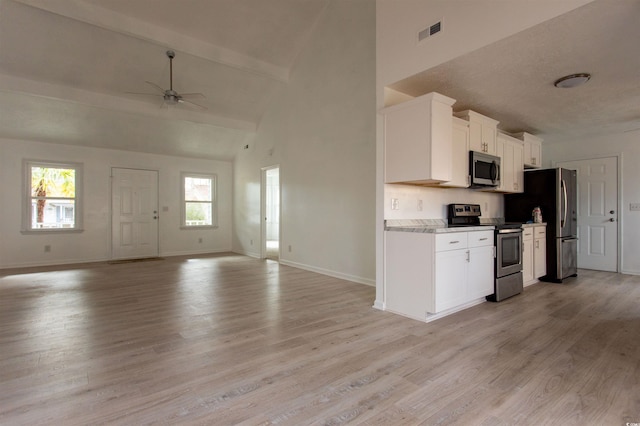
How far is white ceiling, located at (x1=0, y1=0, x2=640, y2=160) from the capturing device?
2791 millimetres

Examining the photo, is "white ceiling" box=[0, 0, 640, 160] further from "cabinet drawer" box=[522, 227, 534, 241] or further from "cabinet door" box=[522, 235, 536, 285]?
"cabinet door" box=[522, 235, 536, 285]

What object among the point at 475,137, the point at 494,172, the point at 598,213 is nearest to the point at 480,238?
the point at 494,172

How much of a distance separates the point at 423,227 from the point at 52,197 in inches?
290

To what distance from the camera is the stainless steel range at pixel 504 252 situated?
3.78m

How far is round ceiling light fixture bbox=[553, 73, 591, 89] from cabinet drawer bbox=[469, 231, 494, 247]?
169 centimetres

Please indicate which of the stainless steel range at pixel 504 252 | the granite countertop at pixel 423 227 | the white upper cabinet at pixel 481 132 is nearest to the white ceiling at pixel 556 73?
the white upper cabinet at pixel 481 132

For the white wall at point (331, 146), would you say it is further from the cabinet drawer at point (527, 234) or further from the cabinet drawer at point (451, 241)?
the cabinet drawer at point (527, 234)

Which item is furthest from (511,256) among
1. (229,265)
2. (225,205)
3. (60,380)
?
(225,205)

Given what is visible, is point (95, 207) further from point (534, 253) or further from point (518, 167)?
point (534, 253)

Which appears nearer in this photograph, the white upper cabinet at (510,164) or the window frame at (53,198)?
the white upper cabinet at (510,164)

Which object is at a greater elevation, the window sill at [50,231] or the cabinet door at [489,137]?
the cabinet door at [489,137]

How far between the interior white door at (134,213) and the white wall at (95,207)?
0.40 feet

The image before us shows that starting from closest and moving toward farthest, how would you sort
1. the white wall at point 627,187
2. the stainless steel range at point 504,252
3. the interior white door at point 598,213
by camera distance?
the stainless steel range at point 504,252 < the white wall at point 627,187 < the interior white door at point 598,213

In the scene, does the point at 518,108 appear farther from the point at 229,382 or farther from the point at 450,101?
the point at 229,382
